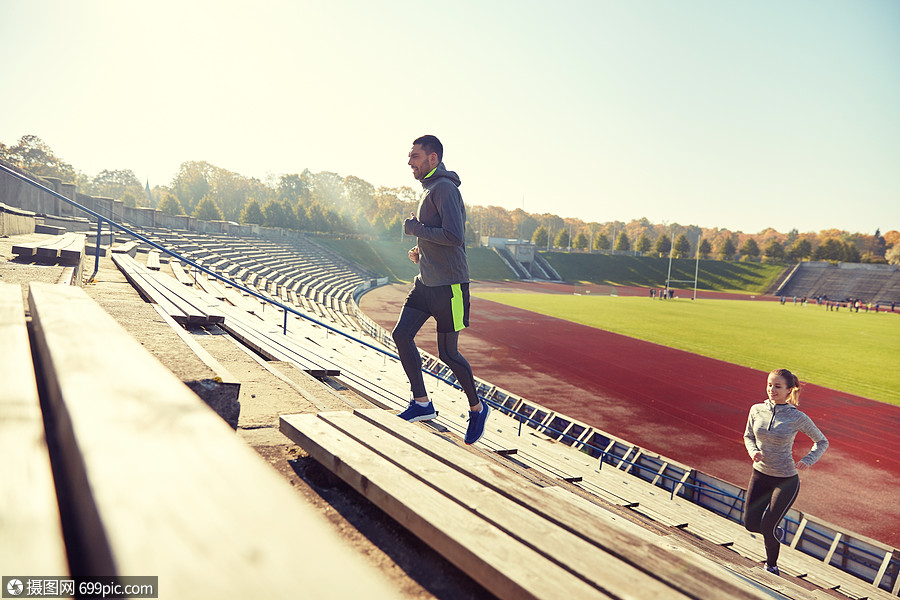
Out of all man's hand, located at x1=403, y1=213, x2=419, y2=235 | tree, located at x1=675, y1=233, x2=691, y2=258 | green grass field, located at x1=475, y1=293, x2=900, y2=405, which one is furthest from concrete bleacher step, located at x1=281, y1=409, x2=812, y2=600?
tree, located at x1=675, y1=233, x2=691, y2=258

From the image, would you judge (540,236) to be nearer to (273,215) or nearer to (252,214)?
(273,215)

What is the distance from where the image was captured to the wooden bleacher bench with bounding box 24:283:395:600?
34.0 inches

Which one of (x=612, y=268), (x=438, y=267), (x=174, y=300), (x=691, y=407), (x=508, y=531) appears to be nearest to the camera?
(x=508, y=531)

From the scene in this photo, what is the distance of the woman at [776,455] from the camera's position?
14.9ft

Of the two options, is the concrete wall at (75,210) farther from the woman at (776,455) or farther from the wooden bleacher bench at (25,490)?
the woman at (776,455)

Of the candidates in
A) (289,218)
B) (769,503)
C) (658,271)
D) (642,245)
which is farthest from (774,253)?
(769,503)

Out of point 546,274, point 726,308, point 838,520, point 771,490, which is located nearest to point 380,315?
point 838,520

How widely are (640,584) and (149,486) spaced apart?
122 centimetres

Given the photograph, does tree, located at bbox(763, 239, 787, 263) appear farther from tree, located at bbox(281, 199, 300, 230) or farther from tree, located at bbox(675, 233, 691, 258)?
tree, located at bbox(281, 199, 300, 230)

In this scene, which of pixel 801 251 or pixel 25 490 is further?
pixel 801 251

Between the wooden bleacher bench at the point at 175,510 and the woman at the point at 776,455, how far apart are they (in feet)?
15.2

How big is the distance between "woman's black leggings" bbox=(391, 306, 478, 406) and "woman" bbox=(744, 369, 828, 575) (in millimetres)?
2695

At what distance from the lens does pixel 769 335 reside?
30938 mm

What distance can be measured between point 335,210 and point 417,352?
85.9 metres
